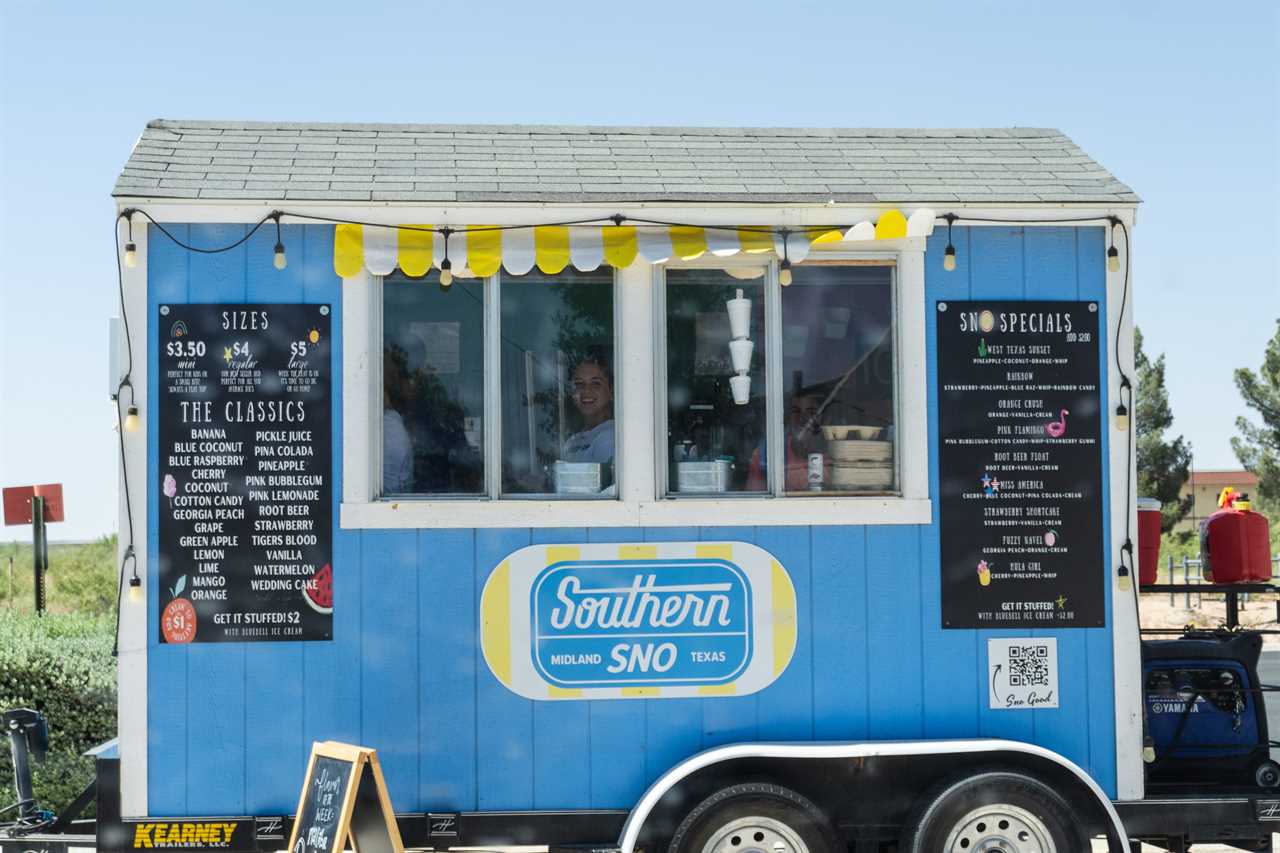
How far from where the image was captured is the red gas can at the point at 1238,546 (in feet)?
20.8

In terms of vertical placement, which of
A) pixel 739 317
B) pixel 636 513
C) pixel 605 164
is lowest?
pixel 636 513

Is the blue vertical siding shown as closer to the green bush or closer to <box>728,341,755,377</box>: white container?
<box>728,341,755,377</box>: white container

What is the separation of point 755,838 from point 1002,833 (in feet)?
3.30

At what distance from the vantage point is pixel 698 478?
5.75 m

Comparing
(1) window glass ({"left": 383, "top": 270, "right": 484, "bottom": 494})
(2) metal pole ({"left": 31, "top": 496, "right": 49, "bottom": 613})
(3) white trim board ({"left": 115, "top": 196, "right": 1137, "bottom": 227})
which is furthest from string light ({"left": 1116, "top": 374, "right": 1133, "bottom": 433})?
(2) metal pole ({"left": 31, "top": 496, "right": 49, "bottom": 613})

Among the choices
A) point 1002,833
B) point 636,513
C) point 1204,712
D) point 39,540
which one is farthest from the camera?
point 39,540

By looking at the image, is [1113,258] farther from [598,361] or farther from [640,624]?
[640,624]

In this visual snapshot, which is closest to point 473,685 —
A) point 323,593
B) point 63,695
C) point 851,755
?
point 323,593

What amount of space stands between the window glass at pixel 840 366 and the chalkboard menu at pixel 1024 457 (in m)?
0.24

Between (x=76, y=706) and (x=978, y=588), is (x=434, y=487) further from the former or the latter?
(x=76, y=706)

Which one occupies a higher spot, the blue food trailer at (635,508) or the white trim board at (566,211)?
the white trim board at (566,211)

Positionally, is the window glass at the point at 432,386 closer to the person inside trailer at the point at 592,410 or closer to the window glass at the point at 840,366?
the person inside trailer at the point at 592,410

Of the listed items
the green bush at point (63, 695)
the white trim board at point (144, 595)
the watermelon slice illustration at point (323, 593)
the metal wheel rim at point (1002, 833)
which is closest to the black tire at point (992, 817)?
the metal wheel rim at point (1002, 833)

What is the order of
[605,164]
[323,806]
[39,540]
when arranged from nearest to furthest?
[323,806]
[605,164]
[39,540]
